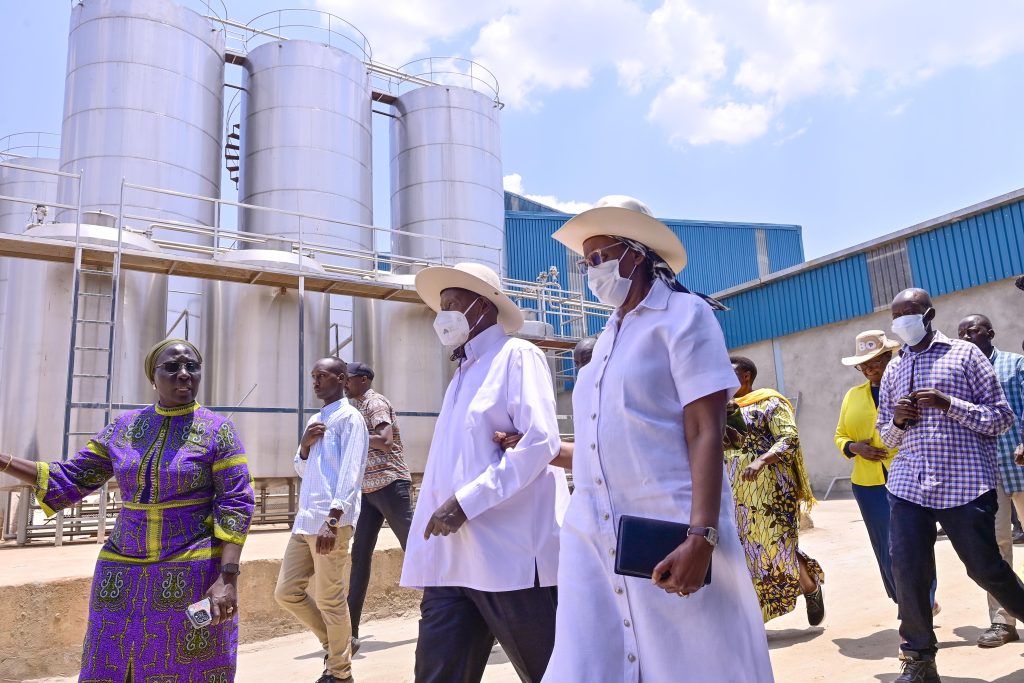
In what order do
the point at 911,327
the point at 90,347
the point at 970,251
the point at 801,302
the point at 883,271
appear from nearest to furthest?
the point at 911,327
the point at 90,347
the point at 970,251
the point at 883,271
the point at 801,302

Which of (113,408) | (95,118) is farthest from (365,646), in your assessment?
(95,118)

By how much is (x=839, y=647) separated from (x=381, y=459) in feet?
10.0

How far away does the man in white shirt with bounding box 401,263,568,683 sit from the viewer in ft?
8.80

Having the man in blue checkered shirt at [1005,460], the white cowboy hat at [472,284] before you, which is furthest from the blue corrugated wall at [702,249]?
the white cowboy hat at [472,284]

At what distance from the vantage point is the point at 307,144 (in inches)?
564

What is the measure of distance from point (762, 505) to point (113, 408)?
29.5ft

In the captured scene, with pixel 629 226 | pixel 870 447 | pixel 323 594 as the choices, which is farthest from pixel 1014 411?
pixel 323 594

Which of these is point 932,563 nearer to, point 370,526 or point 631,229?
point 631,229

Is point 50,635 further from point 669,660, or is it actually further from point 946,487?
point 946,487

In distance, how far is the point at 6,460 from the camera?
2.88 m

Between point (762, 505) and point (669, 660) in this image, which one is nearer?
point (669, 660)

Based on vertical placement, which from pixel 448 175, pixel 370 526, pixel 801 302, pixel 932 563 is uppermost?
pixel 448 175

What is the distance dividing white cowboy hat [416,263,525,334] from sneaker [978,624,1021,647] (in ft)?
10.1

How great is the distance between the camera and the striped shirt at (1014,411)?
438cm
